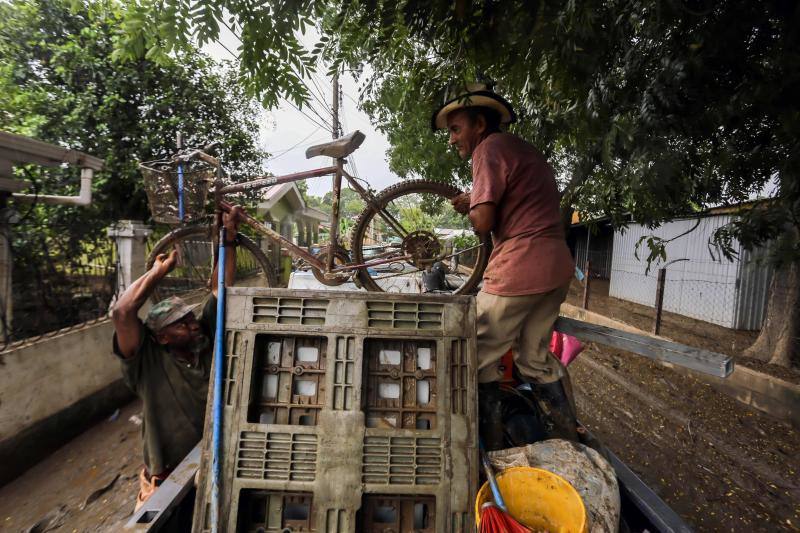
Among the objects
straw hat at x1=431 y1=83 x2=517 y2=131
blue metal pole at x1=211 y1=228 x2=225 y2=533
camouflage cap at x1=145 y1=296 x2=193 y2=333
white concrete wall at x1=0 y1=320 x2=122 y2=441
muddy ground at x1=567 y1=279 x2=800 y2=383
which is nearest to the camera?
blue metal pole at x1=211 y1=228 x2=225 y2=533

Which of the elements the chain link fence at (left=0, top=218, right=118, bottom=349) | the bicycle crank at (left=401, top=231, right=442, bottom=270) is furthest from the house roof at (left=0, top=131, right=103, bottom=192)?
the bicycle crank at (left=401, top=231, right=442, bottom=270)

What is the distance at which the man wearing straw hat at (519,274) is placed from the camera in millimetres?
1984

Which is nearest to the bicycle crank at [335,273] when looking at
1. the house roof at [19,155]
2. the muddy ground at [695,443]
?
the muddy ground at [695,443]

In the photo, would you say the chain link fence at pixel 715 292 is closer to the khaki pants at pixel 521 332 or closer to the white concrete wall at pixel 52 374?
the khaki pants at pixel 521 332

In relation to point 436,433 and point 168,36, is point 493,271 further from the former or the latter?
point 168,36

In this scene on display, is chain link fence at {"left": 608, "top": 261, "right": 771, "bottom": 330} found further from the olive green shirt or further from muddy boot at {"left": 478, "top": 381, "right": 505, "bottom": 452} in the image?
the olive green shirt

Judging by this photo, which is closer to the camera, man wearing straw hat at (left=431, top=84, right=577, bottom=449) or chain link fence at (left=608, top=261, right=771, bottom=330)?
man wearing straw hat at (left=431, top=84, right=577, bottom=449)

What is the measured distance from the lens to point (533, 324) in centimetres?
212

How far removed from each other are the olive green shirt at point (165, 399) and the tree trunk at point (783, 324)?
762cm

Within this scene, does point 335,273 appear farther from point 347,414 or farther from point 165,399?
point 347,414

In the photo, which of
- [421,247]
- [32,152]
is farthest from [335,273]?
[32,152]

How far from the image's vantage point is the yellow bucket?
137 cm

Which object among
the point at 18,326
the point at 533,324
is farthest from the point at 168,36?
the point at 18,326

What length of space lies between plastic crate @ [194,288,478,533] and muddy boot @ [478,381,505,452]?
0.36 m
